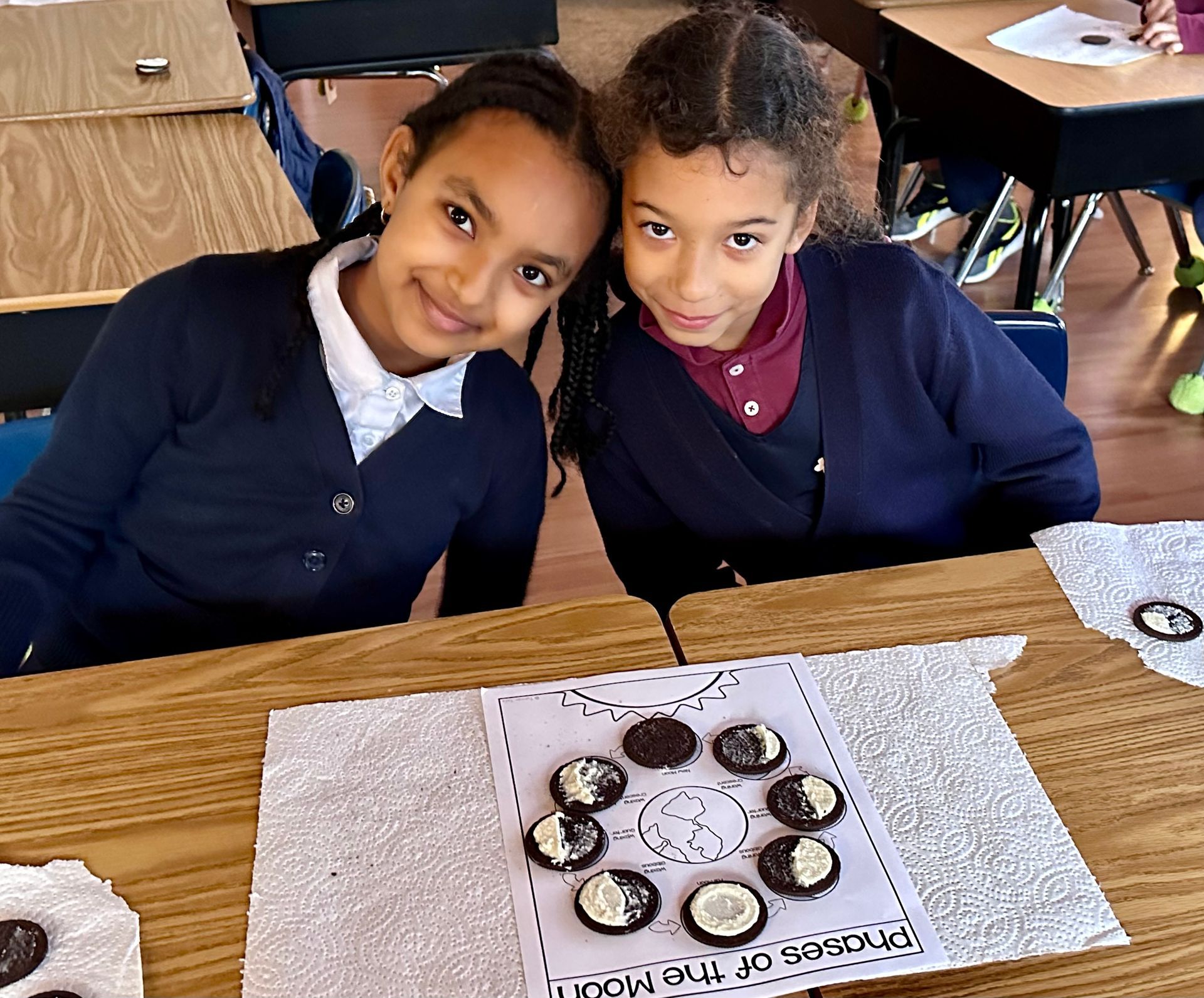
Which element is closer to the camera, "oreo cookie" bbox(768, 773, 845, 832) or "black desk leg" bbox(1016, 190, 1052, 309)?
"oreo cookie" bbox(768, 773, 845, 832)

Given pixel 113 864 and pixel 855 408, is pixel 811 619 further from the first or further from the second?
pixel 113 864

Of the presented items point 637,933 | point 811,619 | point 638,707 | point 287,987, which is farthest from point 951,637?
point 287,987

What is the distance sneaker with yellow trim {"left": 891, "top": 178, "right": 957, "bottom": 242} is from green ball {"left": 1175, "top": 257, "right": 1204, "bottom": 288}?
0.65 m

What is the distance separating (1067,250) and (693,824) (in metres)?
2.47

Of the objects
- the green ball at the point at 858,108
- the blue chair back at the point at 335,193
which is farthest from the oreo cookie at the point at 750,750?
the green ball at the point at 858,108

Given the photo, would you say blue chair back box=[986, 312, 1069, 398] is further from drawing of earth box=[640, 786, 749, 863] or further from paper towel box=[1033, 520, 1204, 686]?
drawing of earth box=[640, 786, 749, 863]

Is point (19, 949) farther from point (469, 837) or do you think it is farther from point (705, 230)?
point (705, 230)

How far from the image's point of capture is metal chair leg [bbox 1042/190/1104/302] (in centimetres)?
277

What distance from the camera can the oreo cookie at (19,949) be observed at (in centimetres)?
62

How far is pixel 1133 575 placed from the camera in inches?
37.1

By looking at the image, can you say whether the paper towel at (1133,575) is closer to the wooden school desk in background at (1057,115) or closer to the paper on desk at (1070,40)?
the wooden school desk in background at (1057,115)

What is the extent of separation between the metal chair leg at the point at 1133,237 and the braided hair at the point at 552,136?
A: 2.48m

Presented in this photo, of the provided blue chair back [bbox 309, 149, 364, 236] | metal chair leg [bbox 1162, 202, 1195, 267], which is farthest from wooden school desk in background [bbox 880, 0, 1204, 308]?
blue chair back [bbox 309, 149, 364, 236]

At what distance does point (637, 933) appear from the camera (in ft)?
2.14
